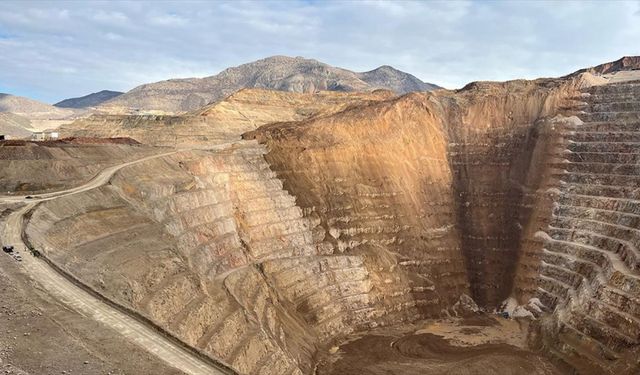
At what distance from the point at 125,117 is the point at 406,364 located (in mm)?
51092

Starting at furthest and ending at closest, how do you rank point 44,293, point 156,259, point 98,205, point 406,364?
point 406,364 < point 98,205 < point 156,259 < point 44,293

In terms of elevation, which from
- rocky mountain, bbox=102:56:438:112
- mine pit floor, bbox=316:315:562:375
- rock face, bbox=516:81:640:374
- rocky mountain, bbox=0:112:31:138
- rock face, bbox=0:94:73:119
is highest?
rocky mountain, bbox=102:56:438:112

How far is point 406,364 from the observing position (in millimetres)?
33906

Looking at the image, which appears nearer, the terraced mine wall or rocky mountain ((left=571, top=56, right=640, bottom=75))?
the terraced mine wall

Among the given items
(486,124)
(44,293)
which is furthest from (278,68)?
(44,293)

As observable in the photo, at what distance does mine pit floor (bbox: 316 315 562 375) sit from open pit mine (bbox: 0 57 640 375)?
0.60ft

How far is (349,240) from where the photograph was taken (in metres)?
45.4

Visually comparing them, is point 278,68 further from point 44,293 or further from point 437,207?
point 44,293

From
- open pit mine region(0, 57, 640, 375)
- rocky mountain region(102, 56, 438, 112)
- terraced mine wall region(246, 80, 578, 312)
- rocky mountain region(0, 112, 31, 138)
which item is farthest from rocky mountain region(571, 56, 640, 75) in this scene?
rocky mountain region(0, 112, 31, 138)

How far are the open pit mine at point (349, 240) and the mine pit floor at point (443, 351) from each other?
0.18m

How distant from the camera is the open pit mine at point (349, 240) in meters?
23.2

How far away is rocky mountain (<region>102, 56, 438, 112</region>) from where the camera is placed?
152m

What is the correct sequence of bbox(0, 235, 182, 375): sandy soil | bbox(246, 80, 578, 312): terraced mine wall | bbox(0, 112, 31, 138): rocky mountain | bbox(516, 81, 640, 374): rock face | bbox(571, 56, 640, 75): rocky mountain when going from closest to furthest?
bbox(0, 235, 182, 375): sandy soil
bbox(516, 81, 640, 374): rock face
bbox(246, 80, 578, 312): terraced mine wall
bbox(0, 112, 31, 138): rocky mountain
bbox(571, 56, 640, 75): rocky mountain

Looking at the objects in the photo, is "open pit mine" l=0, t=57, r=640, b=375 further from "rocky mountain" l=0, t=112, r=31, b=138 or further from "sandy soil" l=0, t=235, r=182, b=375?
"rocky mountain" l=0, t=112, r=31, b=138
